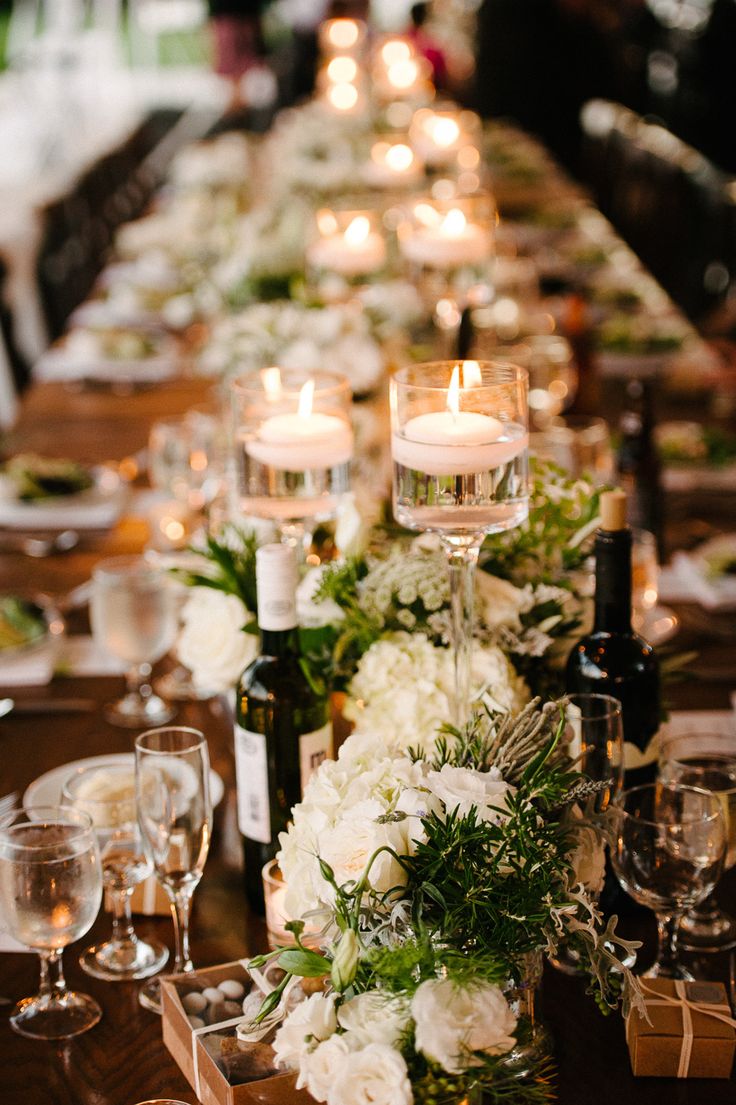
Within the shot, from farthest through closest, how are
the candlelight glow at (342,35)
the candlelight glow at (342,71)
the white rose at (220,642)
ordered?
the candlelight glow at (342,35), the candlelight glow at (342,71), the white rose at (220,642)

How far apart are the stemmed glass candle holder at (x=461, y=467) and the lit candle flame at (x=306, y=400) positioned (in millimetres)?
364

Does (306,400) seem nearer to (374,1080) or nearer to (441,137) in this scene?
(374,1080)

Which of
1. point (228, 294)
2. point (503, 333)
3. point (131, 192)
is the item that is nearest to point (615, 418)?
point (503, 333)

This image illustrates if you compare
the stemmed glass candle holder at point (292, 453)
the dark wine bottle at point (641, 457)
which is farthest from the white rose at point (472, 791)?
the dark wine bottle at point (641, 457)

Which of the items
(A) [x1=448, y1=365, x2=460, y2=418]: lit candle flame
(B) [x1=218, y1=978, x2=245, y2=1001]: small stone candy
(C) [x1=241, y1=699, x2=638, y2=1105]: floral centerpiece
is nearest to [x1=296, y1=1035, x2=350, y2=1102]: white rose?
(C) [x1=241, y1=699, x2=638, y2=1105]: floral centerpiece

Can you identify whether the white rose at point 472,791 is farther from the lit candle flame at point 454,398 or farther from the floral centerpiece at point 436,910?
the lit candle flame at point 454,398

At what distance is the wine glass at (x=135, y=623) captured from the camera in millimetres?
1687

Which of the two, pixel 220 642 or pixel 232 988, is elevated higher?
pixel 220 642

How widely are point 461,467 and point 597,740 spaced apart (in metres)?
0.26

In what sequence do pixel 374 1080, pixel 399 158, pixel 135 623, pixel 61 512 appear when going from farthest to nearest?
pixel 399 158 < pixel 61 512 < pixel 135 623 < pixel 374 1080

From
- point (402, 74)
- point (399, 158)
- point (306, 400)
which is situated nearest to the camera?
point (306, 400)

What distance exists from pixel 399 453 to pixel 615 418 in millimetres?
1899

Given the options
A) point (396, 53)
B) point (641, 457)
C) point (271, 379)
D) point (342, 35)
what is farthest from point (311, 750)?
point (342, 35)

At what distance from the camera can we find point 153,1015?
1166 millimetres
